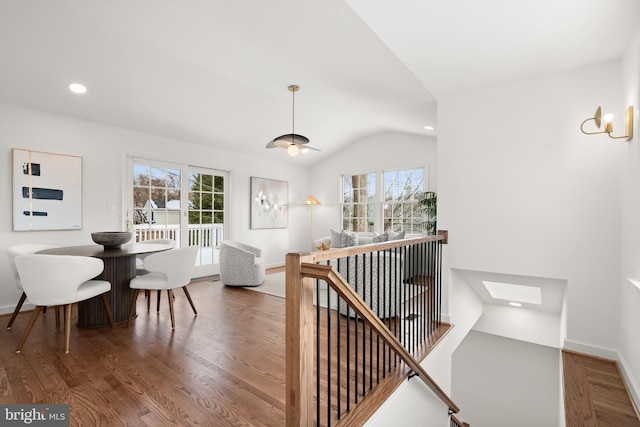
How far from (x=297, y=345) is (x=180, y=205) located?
457 centimetres

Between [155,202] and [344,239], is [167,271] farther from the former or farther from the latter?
[344,239]

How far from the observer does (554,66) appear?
8.36 feet

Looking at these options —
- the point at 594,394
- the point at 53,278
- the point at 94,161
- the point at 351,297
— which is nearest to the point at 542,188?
the point at 594,394

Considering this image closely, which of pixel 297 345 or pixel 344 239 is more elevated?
pixel 344 239

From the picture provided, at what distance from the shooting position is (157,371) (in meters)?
2.18

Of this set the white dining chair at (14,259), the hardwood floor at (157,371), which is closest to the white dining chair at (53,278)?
the hardwood floor at (157,371)

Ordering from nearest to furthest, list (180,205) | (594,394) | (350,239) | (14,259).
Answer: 1. (594,394)
2. (14,259)
3. (180,205)
4. (350,239)

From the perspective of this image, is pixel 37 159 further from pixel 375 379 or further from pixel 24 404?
pixel 375 379

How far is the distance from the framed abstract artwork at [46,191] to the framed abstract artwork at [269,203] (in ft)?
9.81

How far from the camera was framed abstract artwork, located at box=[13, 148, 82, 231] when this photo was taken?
3543 mm

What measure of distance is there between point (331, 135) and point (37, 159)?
4.58 meters

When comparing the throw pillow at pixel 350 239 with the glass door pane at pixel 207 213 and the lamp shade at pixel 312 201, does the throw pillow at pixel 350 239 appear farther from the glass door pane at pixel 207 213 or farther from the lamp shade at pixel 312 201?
the glass door pane at pixel 207 213

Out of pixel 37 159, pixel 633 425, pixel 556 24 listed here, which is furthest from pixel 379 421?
pixel 37 159

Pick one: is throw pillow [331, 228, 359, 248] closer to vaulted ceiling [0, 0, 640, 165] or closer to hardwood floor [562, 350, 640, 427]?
vaulted ceiling [0, 0, 640, 165]
